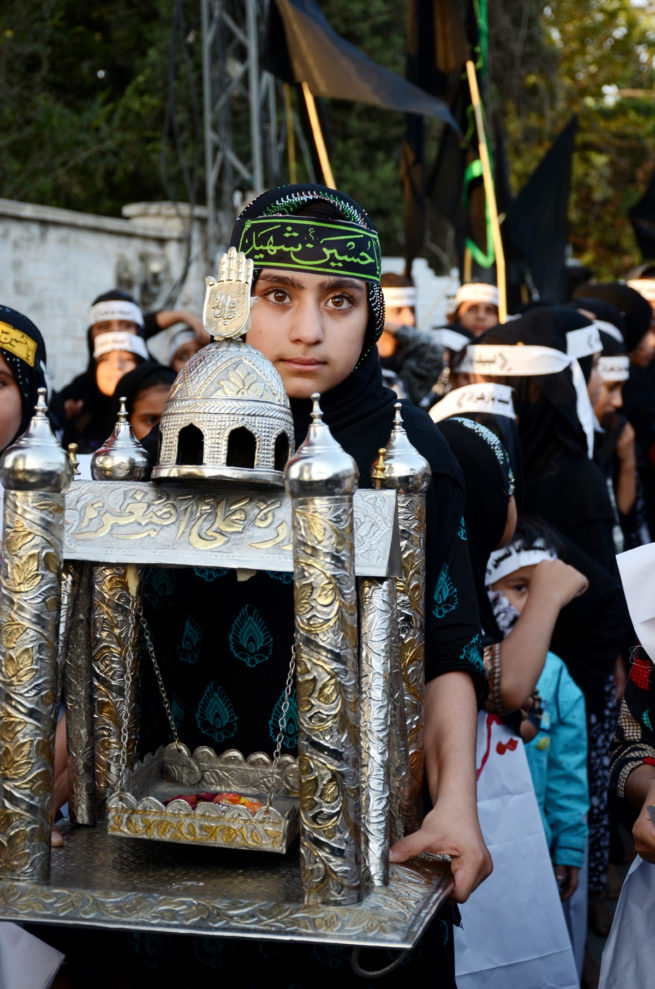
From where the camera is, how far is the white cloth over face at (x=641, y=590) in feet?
7.09

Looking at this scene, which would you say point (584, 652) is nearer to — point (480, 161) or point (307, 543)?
point (307, 543)

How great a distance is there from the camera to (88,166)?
50.5 ft

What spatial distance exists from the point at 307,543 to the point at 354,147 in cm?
1696

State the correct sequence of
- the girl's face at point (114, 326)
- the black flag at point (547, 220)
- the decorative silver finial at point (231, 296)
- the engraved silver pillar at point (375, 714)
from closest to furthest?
1. the engraved silver pillar at point (375, 714)
2. the decorative silver finial at point (231, 296)
3. the girl's face at point (114, 326)
4. the black flag at point (547, 220)

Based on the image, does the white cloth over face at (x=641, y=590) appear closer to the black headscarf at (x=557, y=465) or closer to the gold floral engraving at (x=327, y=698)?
the gold floral engraving at (x=327, y=698)

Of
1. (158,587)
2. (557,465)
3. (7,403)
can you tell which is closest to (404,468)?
(158,587)

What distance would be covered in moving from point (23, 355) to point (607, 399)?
392 cm

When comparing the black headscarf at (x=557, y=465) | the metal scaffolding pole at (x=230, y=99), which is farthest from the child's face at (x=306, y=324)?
the metal scaffolding pole at (x=230, y=99)

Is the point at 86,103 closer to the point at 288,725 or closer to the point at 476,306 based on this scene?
the point at 476,306

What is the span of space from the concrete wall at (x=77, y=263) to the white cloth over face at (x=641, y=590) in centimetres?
926

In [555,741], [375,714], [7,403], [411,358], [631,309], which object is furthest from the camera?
[631,309]

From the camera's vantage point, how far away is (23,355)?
2.68 metres

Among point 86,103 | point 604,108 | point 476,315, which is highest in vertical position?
point 604,108

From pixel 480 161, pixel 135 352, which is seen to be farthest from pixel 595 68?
pixel 135 352
